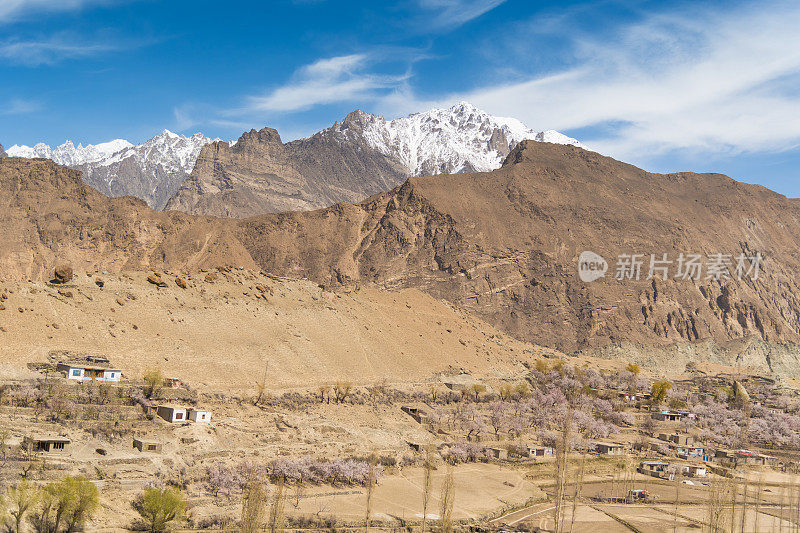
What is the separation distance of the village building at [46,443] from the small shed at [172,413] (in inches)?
276

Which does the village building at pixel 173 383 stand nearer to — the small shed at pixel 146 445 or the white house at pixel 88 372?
the white house at pixel 88 372

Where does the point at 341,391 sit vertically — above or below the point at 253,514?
above

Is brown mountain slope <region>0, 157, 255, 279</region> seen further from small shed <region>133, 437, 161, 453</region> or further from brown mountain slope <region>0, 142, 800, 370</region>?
small shed <region>133, 437, 161, 453</region>

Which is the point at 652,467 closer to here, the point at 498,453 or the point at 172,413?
the point at 498,453

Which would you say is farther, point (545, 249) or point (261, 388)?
point (545, 249)

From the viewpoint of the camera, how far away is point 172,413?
41.7m

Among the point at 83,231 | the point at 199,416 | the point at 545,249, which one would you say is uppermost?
the point at 545,249

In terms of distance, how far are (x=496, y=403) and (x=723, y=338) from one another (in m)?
92.2

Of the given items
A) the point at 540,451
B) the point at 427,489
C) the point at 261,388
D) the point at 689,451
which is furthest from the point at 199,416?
the point at 689,451

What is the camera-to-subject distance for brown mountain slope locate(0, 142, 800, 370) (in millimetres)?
130500

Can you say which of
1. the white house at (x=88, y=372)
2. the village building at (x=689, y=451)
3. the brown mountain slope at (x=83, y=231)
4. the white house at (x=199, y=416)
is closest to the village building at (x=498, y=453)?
the village building at (x=689, y=451)

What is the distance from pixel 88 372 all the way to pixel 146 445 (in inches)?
374

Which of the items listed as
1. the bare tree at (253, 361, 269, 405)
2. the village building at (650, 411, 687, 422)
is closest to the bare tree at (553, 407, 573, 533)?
the bare tree at (253, 361, 269, 405)

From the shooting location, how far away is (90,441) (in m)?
36.3
